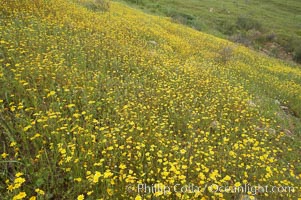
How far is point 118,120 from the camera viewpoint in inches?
227

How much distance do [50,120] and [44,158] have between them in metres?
0.92

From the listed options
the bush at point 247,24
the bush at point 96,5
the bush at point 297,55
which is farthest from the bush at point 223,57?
the bush at point 247,24

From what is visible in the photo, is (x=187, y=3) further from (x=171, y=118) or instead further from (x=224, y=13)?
(x=171, y=118)

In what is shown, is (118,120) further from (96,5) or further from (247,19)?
(247,19)

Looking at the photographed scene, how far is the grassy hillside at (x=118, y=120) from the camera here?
4.25 meters

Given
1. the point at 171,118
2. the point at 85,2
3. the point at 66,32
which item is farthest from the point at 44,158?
the point at 85,2

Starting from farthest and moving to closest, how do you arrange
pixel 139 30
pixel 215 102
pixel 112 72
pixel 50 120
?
pixel 139 30 < pixel 112 72 < pixel 215 102 < pixel 50 120

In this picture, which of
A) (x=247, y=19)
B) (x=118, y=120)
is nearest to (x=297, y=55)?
(x=247, y=19)

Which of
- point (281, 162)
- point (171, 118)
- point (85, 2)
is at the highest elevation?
point (85, 2)

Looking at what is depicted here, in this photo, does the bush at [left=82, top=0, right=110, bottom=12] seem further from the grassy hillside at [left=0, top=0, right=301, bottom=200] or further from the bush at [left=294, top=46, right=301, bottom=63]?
the bush at [left=294, top=46, right=301, bottom=63]

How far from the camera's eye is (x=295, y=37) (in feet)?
122

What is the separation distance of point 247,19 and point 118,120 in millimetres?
42416

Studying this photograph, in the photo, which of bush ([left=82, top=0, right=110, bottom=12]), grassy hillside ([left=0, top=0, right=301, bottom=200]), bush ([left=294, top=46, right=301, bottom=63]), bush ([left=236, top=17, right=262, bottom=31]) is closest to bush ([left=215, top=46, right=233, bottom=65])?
grassy hillside ([left=0, top=0, right=301, bottom=200])

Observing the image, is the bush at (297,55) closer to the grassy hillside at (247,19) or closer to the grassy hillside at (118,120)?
the grassy hillside at (247,19)
